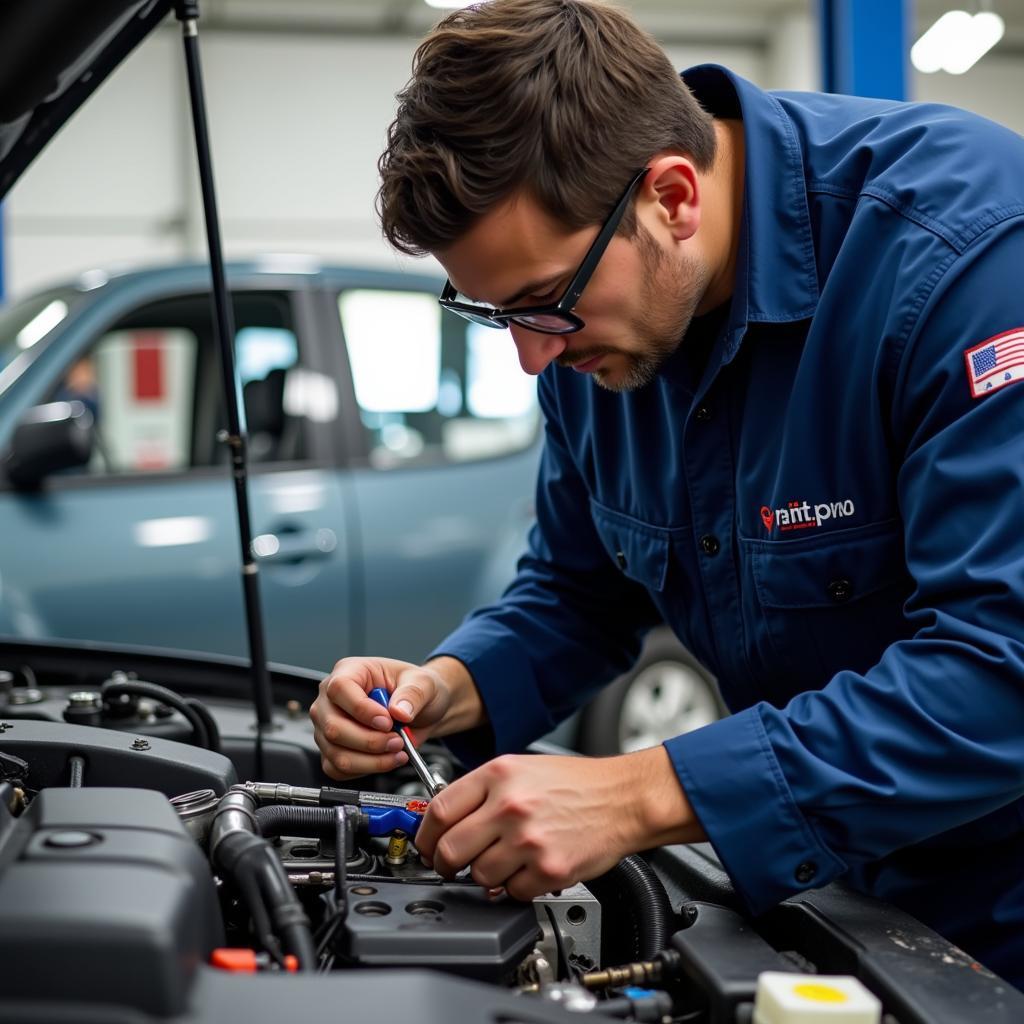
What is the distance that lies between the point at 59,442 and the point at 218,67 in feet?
24.0

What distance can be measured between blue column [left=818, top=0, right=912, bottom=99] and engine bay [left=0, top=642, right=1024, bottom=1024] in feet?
7.38

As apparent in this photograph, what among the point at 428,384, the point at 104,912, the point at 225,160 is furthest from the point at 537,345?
the point at 225,160

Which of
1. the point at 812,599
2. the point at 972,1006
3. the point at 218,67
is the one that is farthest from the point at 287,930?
the point at 218,67

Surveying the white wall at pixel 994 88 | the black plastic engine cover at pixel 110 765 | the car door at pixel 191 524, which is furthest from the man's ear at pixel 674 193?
the white wall at pixel 994 88

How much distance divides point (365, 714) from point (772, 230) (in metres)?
0.65

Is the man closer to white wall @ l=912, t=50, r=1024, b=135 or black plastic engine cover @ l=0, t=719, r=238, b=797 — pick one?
black plastic engine cover @ l=0, t=719, r=238, b=797

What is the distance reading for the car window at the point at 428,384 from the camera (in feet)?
10.9

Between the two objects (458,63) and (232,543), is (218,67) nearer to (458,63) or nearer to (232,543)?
(232,543)

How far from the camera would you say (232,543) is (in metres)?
2.97

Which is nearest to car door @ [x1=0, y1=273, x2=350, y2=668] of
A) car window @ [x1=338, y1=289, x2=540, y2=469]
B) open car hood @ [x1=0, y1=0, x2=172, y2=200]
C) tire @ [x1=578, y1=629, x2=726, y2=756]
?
car window @ [x1=338, y1=289, x2=540, y2=469]

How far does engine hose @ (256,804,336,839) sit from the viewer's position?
119cm

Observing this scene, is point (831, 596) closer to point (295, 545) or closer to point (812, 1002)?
point (812, 1002)

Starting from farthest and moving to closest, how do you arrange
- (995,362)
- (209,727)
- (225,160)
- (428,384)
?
(225,160) < (428,384) < (209,727) < (995,362)

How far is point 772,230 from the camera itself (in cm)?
128
